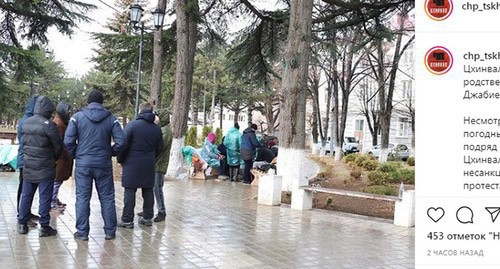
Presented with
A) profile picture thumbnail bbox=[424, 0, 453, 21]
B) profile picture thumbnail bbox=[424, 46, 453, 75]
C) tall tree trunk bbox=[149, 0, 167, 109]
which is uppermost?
tall tree trunk bbox=[149, 0, 167, 109]

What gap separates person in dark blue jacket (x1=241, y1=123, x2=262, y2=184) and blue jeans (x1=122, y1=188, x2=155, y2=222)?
7.06 meters

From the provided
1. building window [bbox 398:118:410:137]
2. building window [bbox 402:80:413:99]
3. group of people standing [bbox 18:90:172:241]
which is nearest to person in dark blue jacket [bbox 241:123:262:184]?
group of people standing [bbox 18:90:172:241]

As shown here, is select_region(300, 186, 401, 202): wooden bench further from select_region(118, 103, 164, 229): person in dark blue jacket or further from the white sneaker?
the white sneaker

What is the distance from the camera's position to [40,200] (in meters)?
6.55

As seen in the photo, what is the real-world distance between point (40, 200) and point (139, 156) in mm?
1376

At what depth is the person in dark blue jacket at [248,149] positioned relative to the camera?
14531 mm

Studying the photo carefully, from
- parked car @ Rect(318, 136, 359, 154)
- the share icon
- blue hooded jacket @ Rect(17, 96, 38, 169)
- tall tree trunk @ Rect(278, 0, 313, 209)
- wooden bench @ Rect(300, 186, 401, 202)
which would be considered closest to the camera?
the share icon

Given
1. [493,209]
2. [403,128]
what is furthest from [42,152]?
[403,128]

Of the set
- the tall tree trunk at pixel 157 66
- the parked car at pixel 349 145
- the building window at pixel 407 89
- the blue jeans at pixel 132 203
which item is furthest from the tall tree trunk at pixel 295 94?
the parked car at pixel 349 145

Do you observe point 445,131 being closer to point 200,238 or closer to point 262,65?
point 200,238

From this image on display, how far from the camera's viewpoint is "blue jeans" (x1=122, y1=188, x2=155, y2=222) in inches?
A: 285

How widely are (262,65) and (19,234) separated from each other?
35.7 feet

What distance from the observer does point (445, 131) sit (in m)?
2.30

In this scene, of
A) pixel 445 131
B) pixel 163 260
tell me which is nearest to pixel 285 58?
pixel 163 260
